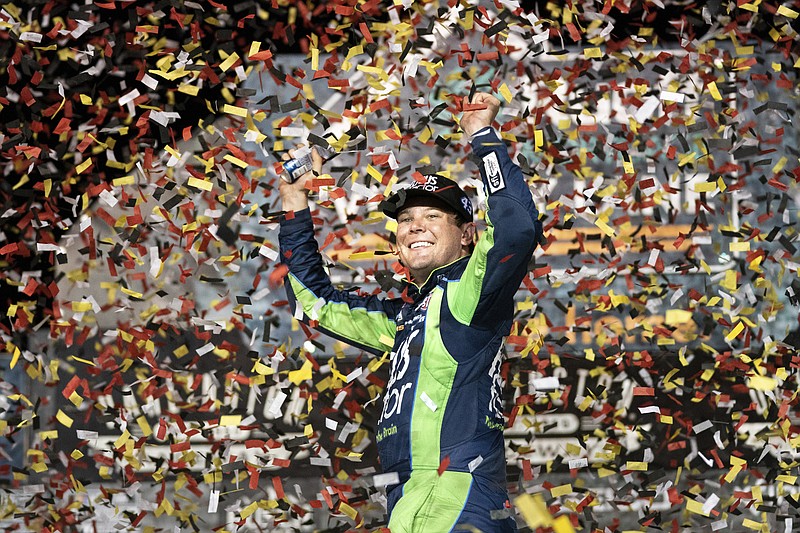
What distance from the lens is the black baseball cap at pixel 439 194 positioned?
3736mm

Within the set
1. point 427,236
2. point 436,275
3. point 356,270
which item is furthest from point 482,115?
point 356,270

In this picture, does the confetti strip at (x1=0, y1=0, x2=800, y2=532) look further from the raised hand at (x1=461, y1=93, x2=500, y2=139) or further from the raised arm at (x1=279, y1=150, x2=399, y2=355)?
the raised hand at (x1=461, y1=93, x2=500, y2=139)

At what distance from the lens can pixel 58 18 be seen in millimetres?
4844

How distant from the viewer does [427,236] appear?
3699 millimetres

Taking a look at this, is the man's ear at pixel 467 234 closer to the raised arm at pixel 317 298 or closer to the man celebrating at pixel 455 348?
the man celebrating at pixel 455 348

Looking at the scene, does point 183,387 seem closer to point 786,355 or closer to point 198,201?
point 198,201

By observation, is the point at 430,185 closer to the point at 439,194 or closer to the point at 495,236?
the point at 439,194

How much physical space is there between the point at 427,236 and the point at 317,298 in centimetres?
64

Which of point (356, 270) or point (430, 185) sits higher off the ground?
point (430, 185)

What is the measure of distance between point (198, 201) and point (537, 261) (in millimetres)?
2134

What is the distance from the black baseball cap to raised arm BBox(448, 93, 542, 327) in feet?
1.19

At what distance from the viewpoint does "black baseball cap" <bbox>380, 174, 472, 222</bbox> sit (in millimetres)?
3736

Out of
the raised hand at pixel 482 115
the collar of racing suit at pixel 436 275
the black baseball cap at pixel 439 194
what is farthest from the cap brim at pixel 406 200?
the raised hand at pixel 482 115

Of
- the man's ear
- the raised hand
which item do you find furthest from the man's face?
the raised hand
